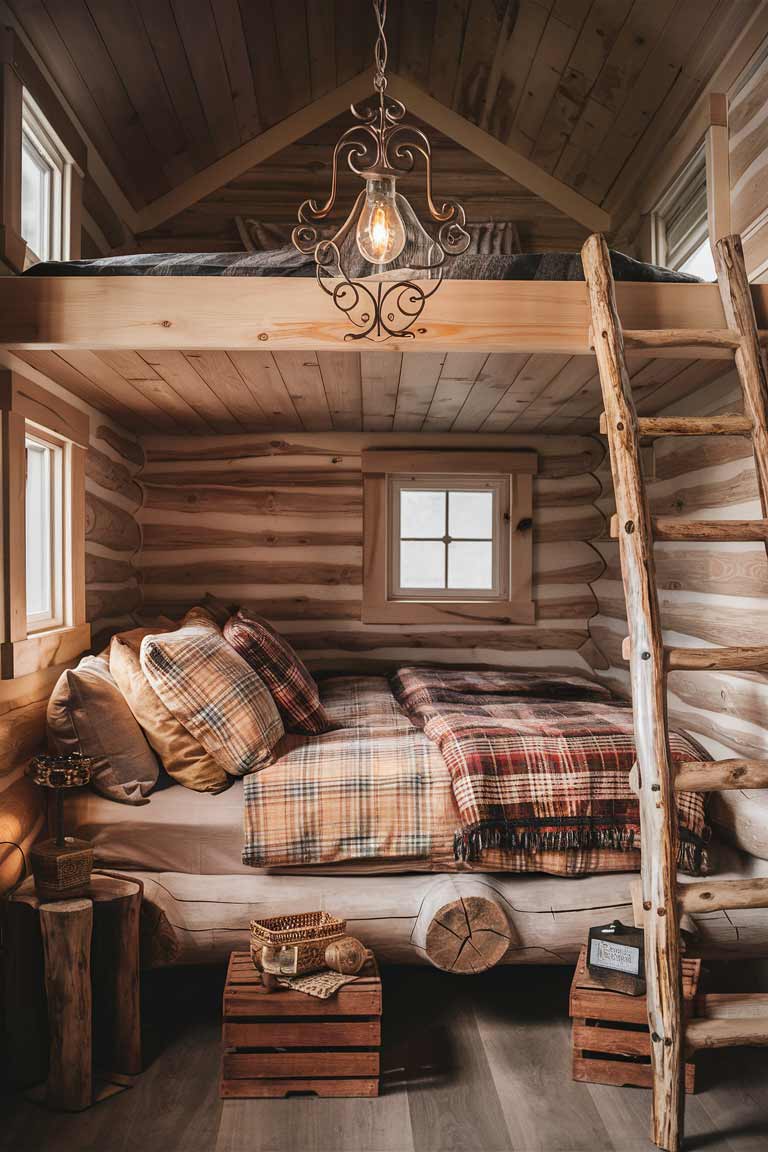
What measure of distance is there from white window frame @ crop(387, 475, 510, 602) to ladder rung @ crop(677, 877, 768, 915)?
2.68 m

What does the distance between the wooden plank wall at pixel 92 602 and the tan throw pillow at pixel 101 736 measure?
126 millimetres

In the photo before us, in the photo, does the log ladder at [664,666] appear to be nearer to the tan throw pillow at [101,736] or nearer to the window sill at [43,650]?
the tan throw pillow at [101,736]

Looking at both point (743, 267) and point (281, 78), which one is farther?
point (281, 78)

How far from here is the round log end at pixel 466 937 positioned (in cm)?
231

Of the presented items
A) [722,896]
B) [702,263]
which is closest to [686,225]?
[702,263]

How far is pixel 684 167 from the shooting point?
11.4ft

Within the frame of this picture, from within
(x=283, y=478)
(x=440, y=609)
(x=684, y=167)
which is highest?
(x=684, y=167)

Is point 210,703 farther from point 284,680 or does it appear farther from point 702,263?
point 702,263

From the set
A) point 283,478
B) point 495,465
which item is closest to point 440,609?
point 495,465

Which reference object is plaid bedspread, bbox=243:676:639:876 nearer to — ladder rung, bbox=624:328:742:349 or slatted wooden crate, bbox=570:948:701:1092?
slatted wooden crate, bbox=570:948:701:1092

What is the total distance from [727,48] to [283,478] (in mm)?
2788

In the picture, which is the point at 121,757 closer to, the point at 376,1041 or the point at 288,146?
the point at 376,1041

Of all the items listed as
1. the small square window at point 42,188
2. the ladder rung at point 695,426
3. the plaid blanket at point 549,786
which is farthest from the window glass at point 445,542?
Answer: the ladder rung at point 695,426

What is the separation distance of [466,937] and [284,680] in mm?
1119
